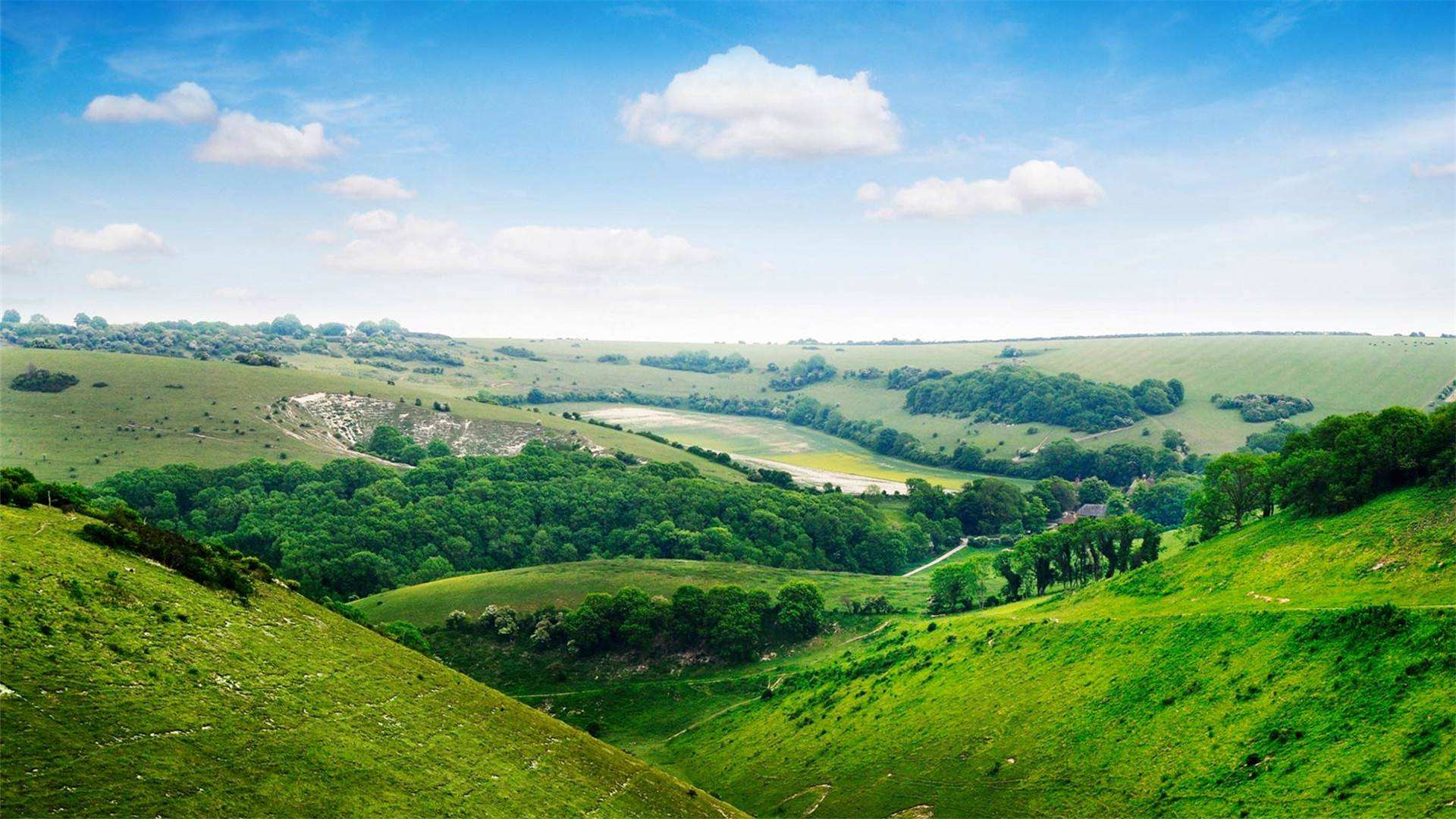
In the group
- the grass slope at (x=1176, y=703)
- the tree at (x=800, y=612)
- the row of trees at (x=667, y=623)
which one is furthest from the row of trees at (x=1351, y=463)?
the row of trees at (x=667, y=623)

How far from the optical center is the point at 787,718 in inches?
3253

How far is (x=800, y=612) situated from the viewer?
4631 inches

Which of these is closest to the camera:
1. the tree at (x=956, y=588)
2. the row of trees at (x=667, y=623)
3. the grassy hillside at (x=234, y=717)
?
the grassy hillside at (x=234, y=717)

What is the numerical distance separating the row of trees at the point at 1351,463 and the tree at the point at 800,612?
2115 inches

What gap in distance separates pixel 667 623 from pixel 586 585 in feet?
68.5

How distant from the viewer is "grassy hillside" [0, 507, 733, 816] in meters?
32.2

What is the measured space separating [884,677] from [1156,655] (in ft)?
92.8

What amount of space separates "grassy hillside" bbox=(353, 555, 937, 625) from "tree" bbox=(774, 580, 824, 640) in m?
12.3

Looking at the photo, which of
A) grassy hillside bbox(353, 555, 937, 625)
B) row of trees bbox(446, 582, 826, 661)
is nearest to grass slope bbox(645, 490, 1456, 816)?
row of trees bbox(446, 582, 826, 661)

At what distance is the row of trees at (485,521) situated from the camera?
170 meters

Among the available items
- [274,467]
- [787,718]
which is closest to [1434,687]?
[787,718]

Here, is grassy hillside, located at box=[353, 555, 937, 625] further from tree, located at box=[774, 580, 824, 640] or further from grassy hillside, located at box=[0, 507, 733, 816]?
grassy hillside, located at box=[0, 507, 733, 816]

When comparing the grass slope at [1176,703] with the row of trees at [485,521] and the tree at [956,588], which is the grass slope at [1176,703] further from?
the row of trees at [485,521]

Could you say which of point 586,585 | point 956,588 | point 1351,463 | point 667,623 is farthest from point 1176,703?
point 586,585
